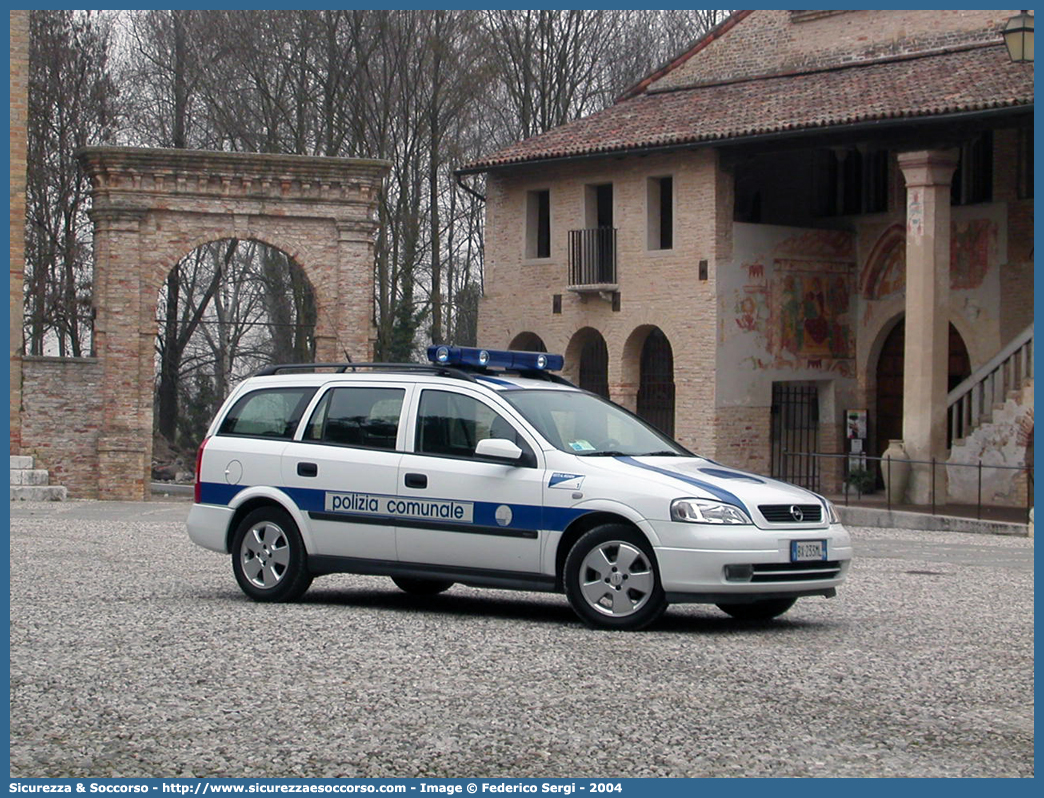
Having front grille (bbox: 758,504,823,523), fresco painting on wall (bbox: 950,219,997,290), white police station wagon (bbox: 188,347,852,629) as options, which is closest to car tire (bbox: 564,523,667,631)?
white police station wagon (bbox: 188,347,852,629)

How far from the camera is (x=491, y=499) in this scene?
1128cm

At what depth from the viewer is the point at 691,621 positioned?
1145 cm

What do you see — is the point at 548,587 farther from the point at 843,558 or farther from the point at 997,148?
the point at 997,148

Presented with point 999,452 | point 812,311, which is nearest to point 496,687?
point 999,452

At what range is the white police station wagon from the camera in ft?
34.7

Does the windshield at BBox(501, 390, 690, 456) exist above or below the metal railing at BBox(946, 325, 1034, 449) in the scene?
below

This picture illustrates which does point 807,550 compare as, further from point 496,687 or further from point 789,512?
point 496,687

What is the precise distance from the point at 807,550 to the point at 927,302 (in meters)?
19.5

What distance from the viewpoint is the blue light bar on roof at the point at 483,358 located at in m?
12.2

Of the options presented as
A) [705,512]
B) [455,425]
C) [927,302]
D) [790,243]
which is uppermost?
[790,243]

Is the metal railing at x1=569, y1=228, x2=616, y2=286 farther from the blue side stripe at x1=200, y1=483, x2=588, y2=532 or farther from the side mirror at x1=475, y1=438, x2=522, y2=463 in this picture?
the side mirror at x1=475, y1=438, x2=522, y2=463

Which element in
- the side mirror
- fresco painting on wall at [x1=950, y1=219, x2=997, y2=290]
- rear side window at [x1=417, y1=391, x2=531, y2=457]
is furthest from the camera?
fresco painting on wall at [x1=950, y1=219, x2=997, y2=290]

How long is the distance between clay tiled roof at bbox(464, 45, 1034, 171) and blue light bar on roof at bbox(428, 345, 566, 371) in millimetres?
17300

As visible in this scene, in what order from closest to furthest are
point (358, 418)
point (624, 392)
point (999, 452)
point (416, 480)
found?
point (416, 480), point (358, 418), point (999, 452), point (624, 392)
